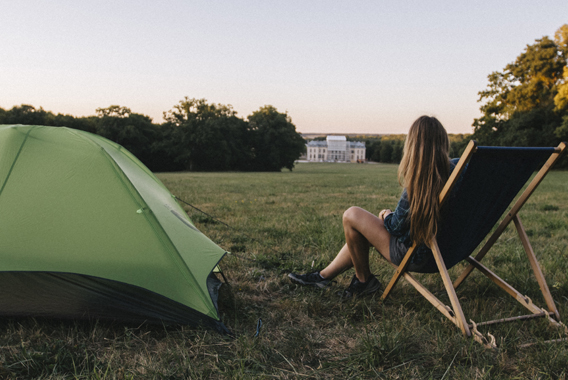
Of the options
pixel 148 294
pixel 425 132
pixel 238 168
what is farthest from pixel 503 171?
pixel 238 168

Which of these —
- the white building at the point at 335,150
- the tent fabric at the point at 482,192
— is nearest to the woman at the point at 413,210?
the tent fabric at the point at 482,192

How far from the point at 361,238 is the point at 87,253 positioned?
74.7 inches

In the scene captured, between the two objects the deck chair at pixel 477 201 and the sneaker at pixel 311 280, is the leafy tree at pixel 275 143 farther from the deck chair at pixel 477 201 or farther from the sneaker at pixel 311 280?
the deck chair at pixel 477 201

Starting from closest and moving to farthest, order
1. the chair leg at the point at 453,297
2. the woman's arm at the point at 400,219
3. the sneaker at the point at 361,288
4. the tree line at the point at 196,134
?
1. the chair leg at the point at 453,297
2. the woman's arm at the point at 400,219
3. the sneaker at the point at 361,288
4. the tree line at the point at 196,134

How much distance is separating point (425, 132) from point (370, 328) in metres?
1.32

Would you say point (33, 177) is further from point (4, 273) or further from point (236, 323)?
point (236, 323)

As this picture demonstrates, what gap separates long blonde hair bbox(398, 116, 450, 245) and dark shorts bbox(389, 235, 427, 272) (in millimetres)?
244

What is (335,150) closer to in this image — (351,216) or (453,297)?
(351,216)

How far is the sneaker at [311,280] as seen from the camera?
304cm

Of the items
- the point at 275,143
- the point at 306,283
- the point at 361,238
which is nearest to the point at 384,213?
the point at 361,238

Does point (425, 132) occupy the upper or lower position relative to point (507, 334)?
upper

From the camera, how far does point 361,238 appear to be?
2.77 metres

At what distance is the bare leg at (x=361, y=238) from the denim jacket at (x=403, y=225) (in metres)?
0.11

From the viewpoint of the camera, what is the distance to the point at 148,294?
90.4 inches
